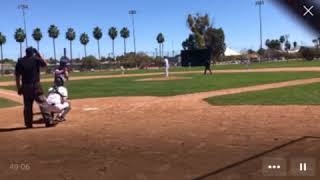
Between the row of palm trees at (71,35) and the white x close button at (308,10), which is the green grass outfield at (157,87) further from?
the row of palm trees at (71,35)

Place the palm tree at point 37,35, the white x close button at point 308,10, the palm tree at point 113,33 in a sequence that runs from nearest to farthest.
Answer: the white x close button at point 308,10 < the palm tree at point 37,35 < the palm tree at point 113,33

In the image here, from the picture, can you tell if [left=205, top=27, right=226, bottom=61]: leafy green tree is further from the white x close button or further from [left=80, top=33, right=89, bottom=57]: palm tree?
the white x close button

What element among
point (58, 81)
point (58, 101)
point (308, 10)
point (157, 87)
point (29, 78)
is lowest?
point (157, 87)

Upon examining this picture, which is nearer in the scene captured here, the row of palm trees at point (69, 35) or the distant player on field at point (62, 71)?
the distant player on field at point (62, 71)

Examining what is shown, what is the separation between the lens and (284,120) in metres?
12.5

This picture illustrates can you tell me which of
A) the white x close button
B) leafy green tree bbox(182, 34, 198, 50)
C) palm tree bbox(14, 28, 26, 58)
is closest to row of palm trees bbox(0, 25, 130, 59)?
palm tree bbox(14, 28, 26, 58)

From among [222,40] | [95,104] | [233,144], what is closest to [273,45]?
[222,40]

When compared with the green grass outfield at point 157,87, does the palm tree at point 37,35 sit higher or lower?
higher

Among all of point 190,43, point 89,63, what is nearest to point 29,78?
point 89,63

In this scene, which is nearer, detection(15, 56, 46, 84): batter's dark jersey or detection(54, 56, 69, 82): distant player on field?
detection(15, 56, 46, 84): batter's dark jersey

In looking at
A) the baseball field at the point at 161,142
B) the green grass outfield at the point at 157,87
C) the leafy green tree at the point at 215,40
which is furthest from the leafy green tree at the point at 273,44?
the baseball field at the point at 161,142

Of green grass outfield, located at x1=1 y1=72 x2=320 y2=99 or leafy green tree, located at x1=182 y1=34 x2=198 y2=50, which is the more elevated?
leafy green tree, located at x1=182 y1=34 x2=198 y2=50

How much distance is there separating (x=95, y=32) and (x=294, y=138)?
13732 centimetres

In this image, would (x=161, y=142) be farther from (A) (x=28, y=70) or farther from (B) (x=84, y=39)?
(B) (x=84, y=39)
